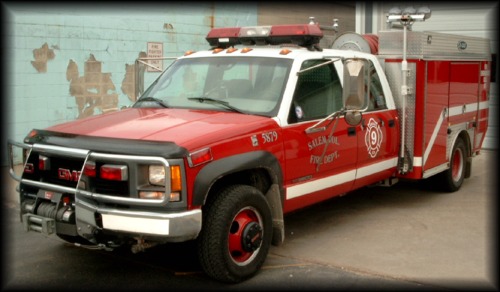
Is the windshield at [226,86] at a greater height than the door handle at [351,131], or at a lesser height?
greater

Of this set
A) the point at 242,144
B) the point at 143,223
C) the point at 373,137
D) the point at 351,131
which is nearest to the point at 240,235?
the point at 242,144

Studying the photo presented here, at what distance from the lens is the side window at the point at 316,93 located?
5.88 meters

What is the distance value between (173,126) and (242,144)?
1.93 feet

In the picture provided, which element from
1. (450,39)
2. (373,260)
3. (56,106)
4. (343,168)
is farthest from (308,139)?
(56,106)

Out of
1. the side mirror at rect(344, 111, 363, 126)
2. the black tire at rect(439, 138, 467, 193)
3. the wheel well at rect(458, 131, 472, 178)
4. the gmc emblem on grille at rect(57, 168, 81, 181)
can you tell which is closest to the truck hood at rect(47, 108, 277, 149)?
the gmc emblem on grille at rect(57, 168, 81, 181)

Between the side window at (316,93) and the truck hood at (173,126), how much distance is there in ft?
1.53

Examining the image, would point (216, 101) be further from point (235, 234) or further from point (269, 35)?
point (235, 234)

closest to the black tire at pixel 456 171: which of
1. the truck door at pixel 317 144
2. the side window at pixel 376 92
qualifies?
the side window at pixel 376 92

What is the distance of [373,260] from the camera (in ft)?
18.7

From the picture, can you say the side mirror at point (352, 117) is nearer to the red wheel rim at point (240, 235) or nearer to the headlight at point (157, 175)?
the red wheel rim at point (240, 235)

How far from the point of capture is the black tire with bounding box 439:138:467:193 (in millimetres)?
8445

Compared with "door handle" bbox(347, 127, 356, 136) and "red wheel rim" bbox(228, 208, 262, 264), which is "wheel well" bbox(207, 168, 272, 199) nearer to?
"red wheel rim" bbox(228, 208, 262, 264)

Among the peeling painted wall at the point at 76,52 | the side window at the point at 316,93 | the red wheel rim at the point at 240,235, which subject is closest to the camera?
the red wheel rim at the point at 240,235

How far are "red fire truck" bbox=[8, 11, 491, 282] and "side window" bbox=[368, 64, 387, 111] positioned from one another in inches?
0.7
